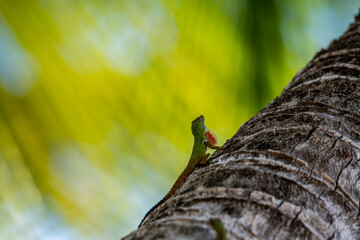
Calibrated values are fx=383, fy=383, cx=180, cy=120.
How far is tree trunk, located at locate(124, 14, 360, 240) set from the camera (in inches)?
47.2

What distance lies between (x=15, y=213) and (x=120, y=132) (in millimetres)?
Answer: 1296

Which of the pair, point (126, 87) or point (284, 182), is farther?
point (126, 87)

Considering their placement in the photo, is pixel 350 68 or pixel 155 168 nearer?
pixel 350 68

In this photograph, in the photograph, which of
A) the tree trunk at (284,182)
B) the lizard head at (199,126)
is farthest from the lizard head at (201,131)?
the tree trunk at (284,182)

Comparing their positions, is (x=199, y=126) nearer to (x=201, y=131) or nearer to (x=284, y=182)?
(x=201, y=131)

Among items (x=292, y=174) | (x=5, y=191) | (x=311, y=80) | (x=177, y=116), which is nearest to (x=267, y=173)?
(x=292, y=174)

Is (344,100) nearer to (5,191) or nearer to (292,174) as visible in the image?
(292,174)

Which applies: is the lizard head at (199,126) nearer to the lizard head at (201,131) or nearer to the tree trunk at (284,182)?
the lizard head at (201,131)

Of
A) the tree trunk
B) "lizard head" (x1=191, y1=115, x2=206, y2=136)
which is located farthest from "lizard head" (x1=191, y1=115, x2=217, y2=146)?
the tree trunk

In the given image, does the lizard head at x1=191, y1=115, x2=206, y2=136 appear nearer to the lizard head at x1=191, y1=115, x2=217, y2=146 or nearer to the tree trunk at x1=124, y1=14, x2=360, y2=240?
the lizard head at x1=191, y1=115, x2=217, y2=146

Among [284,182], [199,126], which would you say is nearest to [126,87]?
[199,126]

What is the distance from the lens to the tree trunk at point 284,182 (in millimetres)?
1199

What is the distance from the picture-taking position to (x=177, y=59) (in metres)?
4.03

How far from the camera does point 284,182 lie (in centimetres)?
139
